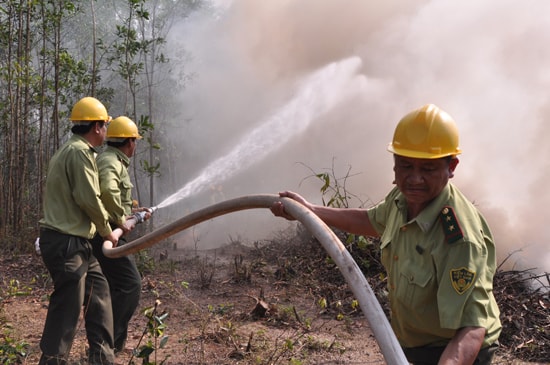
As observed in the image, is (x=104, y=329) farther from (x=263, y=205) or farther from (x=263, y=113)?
(x=263, y=113)

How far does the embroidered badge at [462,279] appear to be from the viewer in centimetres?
183

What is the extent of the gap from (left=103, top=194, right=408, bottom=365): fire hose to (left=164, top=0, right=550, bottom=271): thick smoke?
A: 4708 mm

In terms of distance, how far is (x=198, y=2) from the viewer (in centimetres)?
2180

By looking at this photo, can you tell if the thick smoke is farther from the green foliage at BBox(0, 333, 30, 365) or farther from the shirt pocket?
the green foliage at BBox(0, 333, 30, 365)

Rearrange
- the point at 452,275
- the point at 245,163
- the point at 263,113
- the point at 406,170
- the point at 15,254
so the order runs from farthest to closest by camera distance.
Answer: the point at 263,113
the point at 245,163
the point at 15,254
the point at 406,170
the point at 452,275

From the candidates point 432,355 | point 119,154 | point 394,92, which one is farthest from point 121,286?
point 394,92

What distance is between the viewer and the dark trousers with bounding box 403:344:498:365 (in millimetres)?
2064

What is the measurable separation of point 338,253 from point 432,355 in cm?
60

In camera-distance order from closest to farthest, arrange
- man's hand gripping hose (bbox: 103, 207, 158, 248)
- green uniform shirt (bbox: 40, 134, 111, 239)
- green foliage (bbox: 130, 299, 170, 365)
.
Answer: green foliage (bbox: 130, 299, 170, 365), green uniform shirt (bbox: 40, 134, 111, 239), man's hand gripping hose (bbox: 103, 207, 158, 248)

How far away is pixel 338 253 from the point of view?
213cm

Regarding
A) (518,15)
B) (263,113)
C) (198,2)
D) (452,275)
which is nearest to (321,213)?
(452,275)

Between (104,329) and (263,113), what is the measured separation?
12538 millimetres

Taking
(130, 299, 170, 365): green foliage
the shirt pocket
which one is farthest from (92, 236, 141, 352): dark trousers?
the shirt pocket

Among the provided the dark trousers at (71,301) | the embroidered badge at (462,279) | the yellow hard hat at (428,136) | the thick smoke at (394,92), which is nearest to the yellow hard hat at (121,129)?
the dark trousers at (71,301)
